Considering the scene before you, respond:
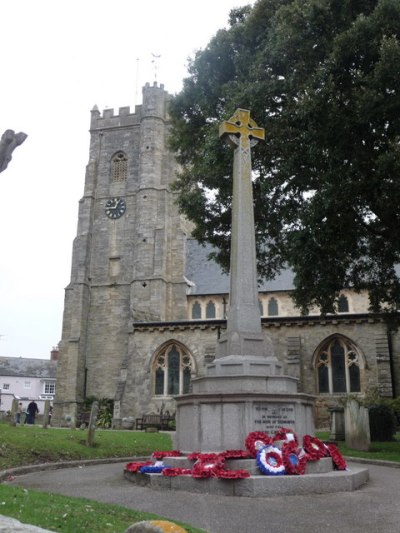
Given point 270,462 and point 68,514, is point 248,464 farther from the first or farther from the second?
point 68,514

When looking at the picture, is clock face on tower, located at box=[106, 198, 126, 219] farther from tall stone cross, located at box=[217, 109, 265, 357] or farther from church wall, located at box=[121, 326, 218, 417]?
tall stone cross, located at box=[217, 109, 265, 357]

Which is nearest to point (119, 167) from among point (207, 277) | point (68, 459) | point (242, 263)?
point (207, 277)

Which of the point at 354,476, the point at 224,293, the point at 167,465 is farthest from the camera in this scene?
the point at 224,293

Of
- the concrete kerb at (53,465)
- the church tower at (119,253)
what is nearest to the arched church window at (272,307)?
the church tower at (119,253)

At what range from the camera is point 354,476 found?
8.60m

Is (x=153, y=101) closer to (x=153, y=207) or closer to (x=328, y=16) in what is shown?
(x=153, y=207)

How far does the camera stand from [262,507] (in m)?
7.05

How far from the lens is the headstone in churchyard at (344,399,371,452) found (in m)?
15.9

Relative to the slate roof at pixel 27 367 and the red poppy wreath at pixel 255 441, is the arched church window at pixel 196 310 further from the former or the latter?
the slate roof at pixel 27 367

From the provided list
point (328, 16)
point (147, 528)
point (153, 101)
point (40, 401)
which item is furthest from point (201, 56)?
point (40, 401)

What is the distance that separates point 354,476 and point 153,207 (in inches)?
1418

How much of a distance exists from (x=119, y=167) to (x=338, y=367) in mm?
27399

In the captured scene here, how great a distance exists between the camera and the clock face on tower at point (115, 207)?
44812 millimetres

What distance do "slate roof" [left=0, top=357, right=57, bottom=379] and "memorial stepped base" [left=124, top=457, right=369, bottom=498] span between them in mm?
61743
